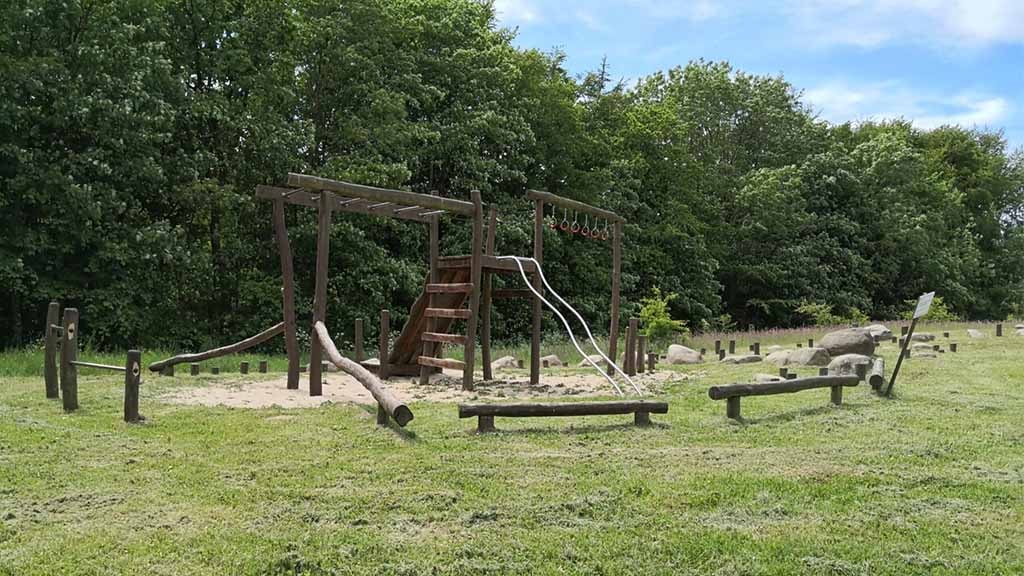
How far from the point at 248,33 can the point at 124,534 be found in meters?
18.0

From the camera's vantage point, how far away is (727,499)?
17.6ft

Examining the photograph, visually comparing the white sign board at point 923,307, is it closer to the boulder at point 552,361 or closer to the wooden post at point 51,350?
the boulder at point 552,361

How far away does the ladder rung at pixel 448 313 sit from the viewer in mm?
10956

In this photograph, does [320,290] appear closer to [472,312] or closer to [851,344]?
[472,312]

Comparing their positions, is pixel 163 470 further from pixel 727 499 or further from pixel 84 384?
pixel 84 384

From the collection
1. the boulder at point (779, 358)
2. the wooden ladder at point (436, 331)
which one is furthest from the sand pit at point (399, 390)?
the boulder at point (779, 358)

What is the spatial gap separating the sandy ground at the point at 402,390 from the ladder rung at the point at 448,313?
939 millimetres

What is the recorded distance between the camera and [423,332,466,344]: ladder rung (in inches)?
433

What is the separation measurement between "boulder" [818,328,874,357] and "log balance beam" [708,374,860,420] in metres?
5.35

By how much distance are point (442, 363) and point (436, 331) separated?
0.86 metres

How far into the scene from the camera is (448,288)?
11.4 metres

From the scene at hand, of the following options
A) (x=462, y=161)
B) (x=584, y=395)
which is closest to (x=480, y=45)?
(x=462, y=161)

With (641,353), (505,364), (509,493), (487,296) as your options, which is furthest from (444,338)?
(509,493)

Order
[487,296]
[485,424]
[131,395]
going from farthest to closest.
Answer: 1. [487,296]
2. [131,395]
3. [485,424]
